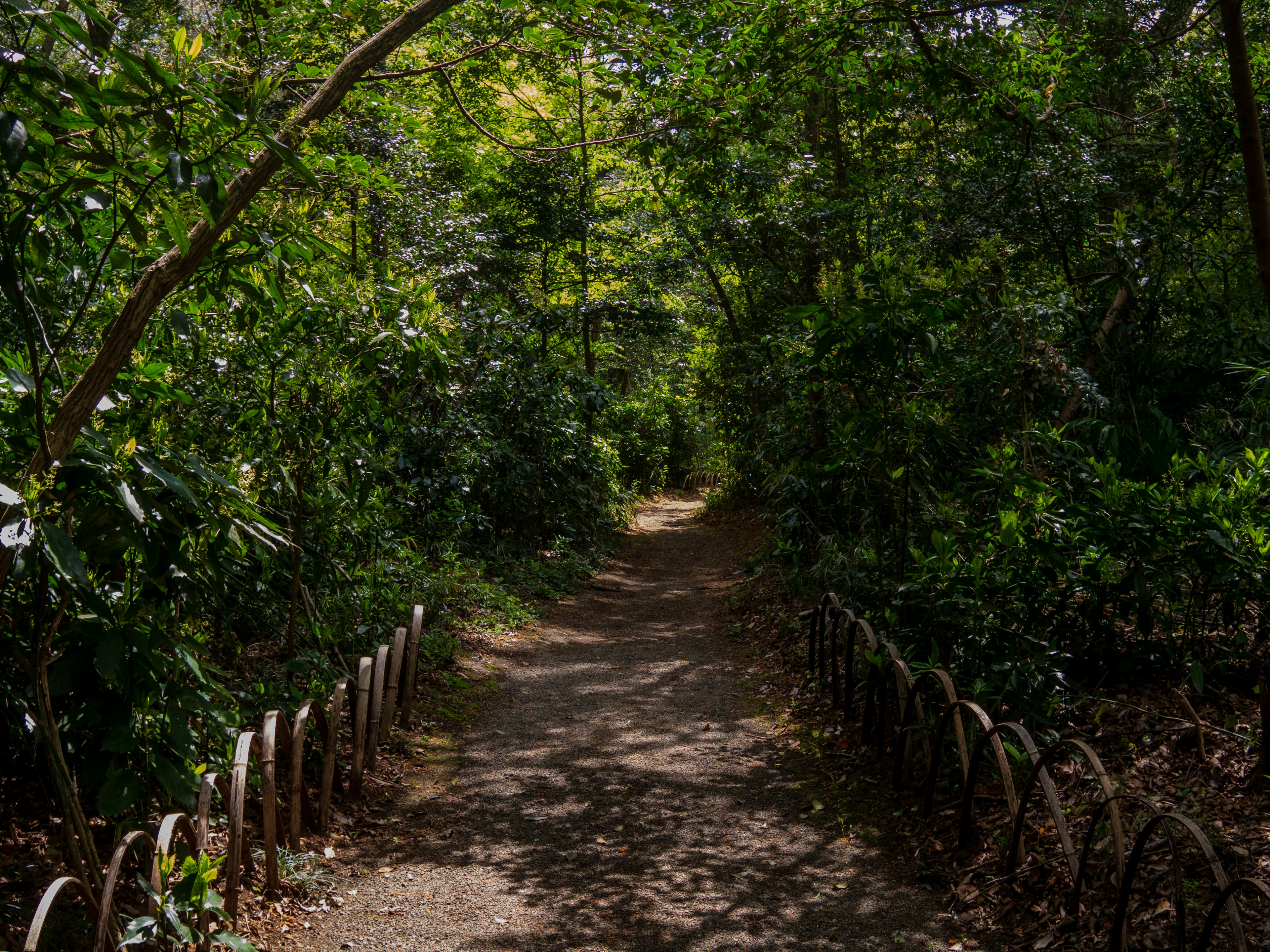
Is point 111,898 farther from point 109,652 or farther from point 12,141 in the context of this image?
point 12,141

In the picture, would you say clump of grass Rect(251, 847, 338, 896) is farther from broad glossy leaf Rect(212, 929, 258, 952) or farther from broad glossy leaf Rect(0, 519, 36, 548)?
broad glossy leaf Rect(0, 519, 36, 548)

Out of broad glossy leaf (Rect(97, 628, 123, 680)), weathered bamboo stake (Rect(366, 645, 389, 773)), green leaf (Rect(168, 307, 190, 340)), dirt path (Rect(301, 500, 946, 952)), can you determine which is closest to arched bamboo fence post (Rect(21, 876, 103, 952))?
broad glossy leaf (Rect(97, 628, 123, 680))

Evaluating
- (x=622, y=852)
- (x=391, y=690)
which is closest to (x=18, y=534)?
(x=622, y=852)

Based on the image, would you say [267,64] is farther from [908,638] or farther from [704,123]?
[908,638]

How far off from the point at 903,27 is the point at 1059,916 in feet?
20.7

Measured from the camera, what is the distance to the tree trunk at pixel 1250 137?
2.91m

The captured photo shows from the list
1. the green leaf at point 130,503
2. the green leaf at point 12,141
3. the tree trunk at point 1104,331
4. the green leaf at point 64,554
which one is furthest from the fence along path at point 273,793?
the tree trunk at point 1104,331

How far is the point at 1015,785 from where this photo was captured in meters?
3.95

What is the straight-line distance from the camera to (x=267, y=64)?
511cm

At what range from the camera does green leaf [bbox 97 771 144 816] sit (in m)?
2.42

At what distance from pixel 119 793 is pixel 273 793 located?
1.13m

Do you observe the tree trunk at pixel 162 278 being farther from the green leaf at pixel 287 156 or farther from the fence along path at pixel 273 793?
the fence along path at pixel 273 793

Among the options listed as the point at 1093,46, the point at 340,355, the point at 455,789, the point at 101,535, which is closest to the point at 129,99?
the point at 101,535

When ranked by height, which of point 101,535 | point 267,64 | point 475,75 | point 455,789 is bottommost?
point 455,789
